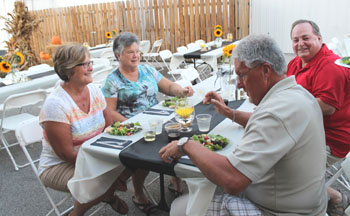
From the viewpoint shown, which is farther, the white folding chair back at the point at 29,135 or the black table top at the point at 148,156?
the white folding chair back at the point at 29,135

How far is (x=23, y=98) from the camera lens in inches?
148

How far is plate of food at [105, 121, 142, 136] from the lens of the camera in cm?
217

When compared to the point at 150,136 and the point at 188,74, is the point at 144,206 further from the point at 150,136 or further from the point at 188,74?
the point at 188,74

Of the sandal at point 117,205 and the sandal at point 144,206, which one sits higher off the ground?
the sandal at point 117,205

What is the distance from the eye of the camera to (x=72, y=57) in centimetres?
234

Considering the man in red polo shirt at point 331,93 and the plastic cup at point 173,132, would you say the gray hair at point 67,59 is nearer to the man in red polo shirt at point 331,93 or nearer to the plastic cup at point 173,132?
the plastic cup at point 173,132

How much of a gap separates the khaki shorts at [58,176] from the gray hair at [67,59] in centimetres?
71

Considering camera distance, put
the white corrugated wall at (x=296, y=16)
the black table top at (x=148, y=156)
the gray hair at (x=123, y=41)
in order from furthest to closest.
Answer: the white corrugated wall at (x=296, y=16)
the gray hair at (x=123, y=41)
the black table top at (x=148, y=156)

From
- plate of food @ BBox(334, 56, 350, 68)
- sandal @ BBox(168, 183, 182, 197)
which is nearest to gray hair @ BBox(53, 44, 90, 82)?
sandal @ BBox(168, 183, 182, 197)

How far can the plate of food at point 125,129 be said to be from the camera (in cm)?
217

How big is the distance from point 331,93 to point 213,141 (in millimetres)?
1042

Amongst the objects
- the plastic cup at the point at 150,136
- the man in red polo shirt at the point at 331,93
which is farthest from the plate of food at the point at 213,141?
the man in red polo shirt at the point at 331,93

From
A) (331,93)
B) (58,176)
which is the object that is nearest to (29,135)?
(58,176)

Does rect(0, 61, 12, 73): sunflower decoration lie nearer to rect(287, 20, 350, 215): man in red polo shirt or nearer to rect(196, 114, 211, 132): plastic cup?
rect(196, 114, 211, 132): plastic cup
